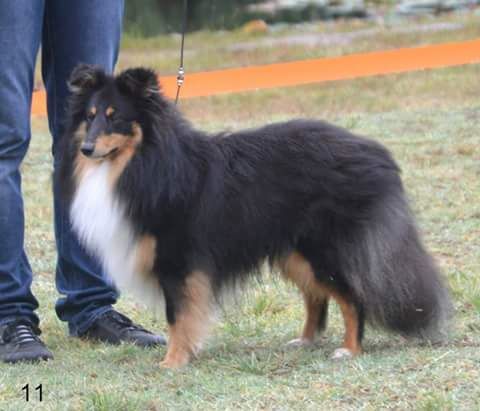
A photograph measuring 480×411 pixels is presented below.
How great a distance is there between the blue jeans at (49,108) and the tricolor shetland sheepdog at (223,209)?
27 centimetres

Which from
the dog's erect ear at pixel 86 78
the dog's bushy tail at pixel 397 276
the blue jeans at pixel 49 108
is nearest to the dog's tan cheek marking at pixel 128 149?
the dog's erect ear at pixel 86 78

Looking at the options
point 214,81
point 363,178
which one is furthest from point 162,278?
point 214,81

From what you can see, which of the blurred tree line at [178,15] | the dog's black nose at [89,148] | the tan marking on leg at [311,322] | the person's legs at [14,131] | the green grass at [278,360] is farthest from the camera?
the blurred tree line at [178,15]

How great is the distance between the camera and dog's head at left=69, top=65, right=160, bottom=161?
4195 millimetres

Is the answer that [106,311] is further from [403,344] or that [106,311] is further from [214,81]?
[214,81]

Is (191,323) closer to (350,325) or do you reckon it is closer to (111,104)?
(350,325)

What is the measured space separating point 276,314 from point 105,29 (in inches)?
63.7

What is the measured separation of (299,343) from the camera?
182 inches

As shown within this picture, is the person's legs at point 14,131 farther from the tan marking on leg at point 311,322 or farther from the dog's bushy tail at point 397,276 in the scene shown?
the dog's bushy tail at point 397,276

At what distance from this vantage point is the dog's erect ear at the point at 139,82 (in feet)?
13.9

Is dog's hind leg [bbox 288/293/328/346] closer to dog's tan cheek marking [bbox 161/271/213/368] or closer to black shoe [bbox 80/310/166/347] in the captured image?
dog's tan cheek marking [bbox 161/271/213/368]

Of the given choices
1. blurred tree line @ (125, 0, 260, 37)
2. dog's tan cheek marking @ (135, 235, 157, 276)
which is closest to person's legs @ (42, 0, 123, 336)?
dog's tan cheek marking @ (135, 235, 157, 276)

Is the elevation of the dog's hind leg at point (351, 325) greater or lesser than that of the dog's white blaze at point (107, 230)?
lesser

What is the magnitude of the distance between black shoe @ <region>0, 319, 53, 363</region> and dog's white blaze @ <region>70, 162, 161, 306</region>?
445 mm
